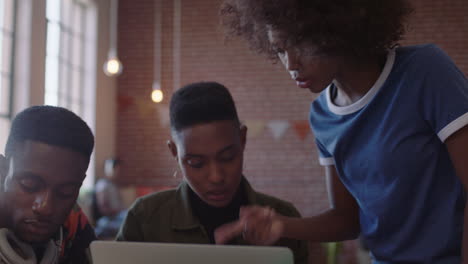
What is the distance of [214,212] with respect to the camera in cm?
128

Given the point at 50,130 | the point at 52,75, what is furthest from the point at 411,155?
the point at 52,75

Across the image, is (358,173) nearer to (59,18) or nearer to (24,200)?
(24,200)

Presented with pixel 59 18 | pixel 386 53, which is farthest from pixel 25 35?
pixel 386 53

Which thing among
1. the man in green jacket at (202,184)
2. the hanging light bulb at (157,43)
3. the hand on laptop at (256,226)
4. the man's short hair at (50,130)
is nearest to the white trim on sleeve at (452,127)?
the hand on laptop at (256,226)

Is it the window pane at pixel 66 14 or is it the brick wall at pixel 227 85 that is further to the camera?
the brick wall at pixel 227 85

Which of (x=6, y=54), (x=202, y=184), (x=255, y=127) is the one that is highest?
(x=6, y=54)

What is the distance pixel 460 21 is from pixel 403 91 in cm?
546

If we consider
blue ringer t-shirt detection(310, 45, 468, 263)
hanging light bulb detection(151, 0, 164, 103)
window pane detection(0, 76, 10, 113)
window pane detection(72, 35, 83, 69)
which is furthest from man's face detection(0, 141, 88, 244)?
hanging light bulb detection(151, 0, 164, 103)

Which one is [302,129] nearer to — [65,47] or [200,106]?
[65,47]

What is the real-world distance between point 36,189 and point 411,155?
28.5 inches

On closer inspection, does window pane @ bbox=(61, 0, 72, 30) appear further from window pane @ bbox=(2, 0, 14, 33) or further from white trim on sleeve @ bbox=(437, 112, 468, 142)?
white trim on sleeve @ bbox=(437, 112, 468, 142)

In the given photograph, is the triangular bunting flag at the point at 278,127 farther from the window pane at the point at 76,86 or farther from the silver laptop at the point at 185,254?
the silver laptop at the point at 185,254

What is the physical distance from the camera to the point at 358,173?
1.05 m

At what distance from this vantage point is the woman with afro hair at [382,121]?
92 centimetres
